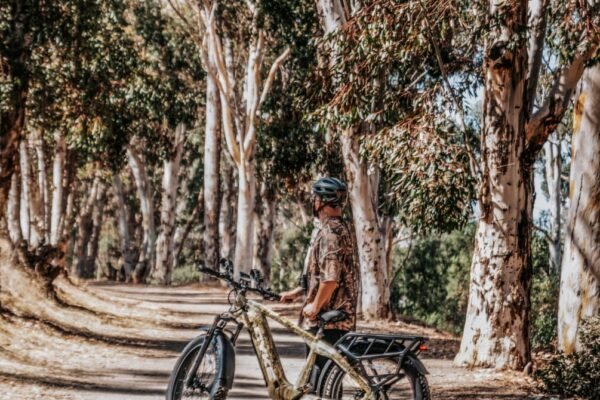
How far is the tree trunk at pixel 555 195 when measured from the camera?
1190 inches

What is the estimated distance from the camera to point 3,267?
53.2ft

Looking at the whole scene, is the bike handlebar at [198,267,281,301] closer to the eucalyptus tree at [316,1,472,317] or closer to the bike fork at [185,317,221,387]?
the bike fork at [185,317,221,387]

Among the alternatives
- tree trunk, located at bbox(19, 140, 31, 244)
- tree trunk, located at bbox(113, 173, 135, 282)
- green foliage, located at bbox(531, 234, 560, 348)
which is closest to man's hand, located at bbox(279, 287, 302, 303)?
tree trunk, located at bbox(19, 140, 31, 244)

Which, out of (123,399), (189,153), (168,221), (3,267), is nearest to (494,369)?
(123,399)

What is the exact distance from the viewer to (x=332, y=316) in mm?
5914

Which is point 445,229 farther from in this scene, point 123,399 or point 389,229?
point 389,229

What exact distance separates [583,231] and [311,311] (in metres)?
6.25

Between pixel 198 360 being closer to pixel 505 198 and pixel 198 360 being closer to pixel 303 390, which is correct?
pixel 303 390

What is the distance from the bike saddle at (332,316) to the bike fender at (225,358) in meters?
0.65

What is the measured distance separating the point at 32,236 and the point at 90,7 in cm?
1036

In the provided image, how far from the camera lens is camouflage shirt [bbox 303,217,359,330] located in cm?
605

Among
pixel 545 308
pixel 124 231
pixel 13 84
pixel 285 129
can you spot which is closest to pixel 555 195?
pixel 545 308

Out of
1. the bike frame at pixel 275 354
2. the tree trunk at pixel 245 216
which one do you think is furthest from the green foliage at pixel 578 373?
the tree trunk at pixel 245 216

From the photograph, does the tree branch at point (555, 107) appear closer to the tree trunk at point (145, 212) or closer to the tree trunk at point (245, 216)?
the tree trunk at point (245, 216)
